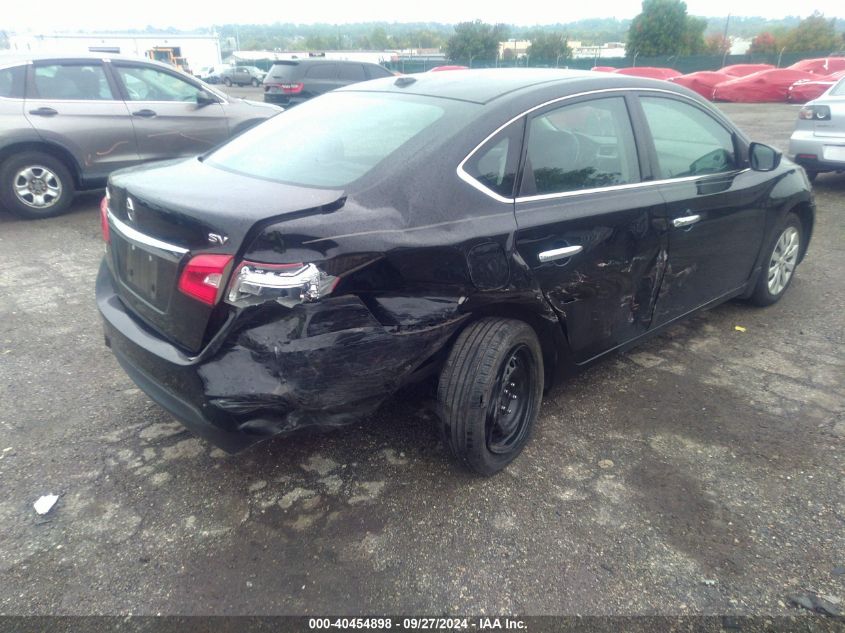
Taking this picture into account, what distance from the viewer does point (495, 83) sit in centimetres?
310

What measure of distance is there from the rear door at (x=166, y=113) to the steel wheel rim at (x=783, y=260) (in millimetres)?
6121

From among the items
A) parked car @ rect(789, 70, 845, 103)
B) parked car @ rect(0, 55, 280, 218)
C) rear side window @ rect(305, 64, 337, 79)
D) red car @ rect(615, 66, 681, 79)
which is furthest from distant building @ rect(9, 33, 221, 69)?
parked car @ rect(0, 55, 280, 218)

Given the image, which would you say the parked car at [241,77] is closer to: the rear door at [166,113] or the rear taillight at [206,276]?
the rear door at [166,113]

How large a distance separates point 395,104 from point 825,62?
2663cm

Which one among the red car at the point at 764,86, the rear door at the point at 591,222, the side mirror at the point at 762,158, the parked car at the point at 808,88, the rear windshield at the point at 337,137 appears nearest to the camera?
the rear windshield at the point at 337,137

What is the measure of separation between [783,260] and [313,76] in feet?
40.9

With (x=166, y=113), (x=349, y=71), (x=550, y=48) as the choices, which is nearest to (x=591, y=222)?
(x=166, y=113)

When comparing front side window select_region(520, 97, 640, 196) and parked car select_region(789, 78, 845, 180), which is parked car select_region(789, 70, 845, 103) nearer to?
parked car select_region(789, 78, 845, 180)

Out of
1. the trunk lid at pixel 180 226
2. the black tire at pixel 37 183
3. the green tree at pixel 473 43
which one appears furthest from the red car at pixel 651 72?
the green tree at pixel 473 43

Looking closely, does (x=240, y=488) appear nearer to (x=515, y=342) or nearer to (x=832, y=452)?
(x=515, y=342)

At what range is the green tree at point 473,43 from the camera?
5028cm

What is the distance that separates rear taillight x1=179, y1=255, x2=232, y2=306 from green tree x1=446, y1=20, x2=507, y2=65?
167 feet

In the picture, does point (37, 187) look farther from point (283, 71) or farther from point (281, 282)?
point (283, 71)

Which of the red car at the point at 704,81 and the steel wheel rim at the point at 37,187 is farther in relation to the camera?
the red car at the point at 704,81
